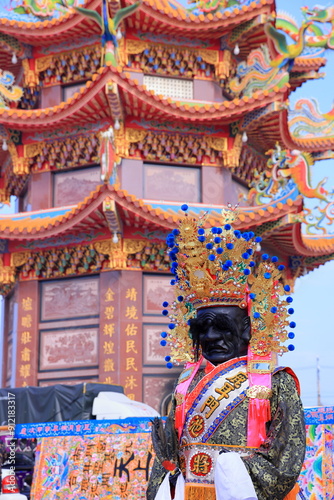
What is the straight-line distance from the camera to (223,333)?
4867mm

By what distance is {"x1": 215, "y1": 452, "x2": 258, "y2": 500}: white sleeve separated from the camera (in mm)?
4219

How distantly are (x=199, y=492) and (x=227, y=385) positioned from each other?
70 centimetres

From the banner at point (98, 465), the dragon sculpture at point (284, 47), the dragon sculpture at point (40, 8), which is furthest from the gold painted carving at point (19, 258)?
the dragon sculpture at point (284, 47)

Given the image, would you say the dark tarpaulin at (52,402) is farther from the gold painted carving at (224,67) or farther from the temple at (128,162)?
the gold painted carving at (224,67)

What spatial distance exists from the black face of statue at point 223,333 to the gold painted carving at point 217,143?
34.5 feet

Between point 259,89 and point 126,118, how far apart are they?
2814 millimetres

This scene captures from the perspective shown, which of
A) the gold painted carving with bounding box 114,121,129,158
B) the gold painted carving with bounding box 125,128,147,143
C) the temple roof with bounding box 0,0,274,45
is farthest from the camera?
the temple roof with bounding box 0,0,274,45

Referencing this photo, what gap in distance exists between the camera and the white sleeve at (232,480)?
13.8 feet

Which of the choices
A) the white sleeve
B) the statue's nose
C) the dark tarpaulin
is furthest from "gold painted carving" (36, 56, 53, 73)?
the white sleeve

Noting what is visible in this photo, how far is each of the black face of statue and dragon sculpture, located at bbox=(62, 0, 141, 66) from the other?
961 cm

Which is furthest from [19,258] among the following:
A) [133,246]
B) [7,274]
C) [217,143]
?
[217,143]

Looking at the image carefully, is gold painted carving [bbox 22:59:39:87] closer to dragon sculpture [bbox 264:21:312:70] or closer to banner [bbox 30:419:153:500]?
dragon sculpture [bbox 264:21:312:70]

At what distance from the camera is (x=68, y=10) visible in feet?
52.1

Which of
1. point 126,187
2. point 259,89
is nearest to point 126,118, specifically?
point 126,187
